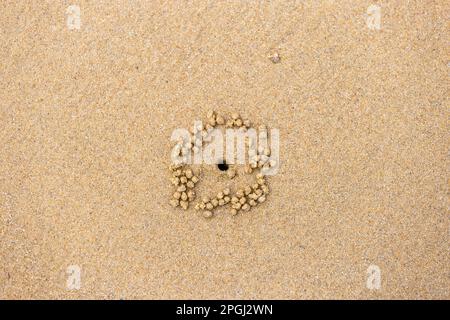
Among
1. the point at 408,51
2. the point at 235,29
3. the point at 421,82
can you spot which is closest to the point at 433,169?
the point at 421,82

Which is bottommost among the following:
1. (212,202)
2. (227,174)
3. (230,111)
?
(212,202)

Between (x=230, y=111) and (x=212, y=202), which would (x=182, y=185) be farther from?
(x=230, y=111)

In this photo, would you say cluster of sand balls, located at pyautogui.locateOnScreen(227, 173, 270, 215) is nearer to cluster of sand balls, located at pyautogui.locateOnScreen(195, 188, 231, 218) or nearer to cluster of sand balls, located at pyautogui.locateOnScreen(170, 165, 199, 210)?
cluster of sand balls, located at pyautogui.locateOnScreen(195, 188, 231, 218)

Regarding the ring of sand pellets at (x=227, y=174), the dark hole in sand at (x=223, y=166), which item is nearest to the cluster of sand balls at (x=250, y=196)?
the ring of sand pellets at (x=227, y=174)

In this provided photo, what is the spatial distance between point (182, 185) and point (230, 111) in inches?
15.4

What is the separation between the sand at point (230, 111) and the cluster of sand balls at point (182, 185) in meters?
0.05

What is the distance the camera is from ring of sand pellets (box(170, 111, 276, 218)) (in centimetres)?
215

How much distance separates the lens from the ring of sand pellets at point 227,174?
2146 mm

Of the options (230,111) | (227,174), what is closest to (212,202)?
(227,174)

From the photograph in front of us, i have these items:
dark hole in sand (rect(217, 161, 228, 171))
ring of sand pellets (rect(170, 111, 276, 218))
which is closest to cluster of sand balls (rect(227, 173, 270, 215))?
ring of sand pellets (rect(170, 111, 276, 218))

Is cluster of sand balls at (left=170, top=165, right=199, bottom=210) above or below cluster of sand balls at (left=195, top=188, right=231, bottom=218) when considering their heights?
above

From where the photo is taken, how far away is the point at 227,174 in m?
2.17

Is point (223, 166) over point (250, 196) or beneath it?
over

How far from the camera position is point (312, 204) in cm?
218
